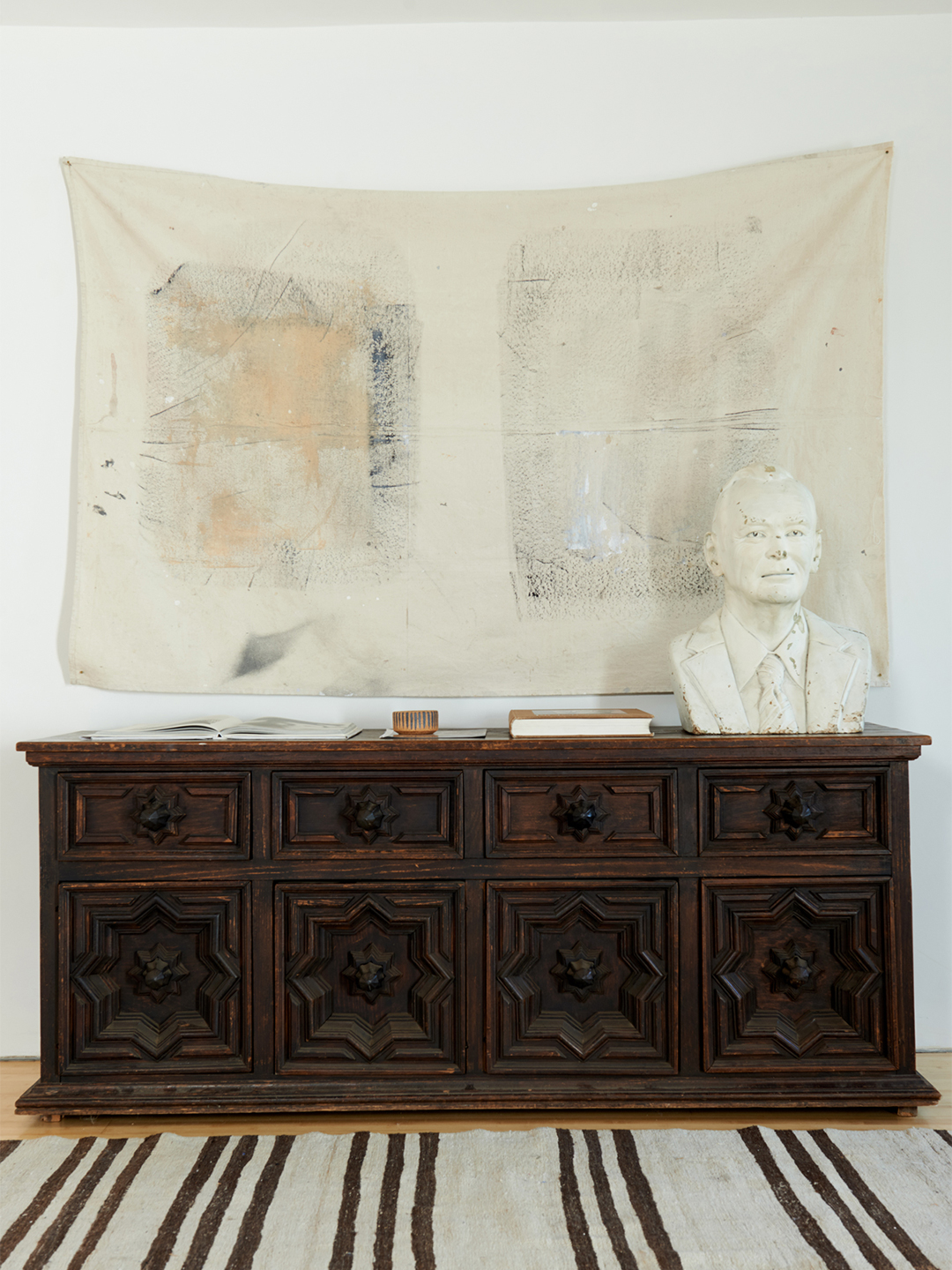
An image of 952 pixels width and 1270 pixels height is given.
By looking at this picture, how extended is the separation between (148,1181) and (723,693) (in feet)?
5.45

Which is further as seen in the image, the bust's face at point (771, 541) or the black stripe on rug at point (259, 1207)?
the bust's face at point (771, 541)

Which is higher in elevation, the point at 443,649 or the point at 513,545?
the point at 513,545

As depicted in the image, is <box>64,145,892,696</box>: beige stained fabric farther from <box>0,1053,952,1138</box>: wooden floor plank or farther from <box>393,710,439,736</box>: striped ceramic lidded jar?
<box>0,1053,952,1138</box>: wooden floor plank

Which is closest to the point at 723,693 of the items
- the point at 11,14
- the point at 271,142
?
the point at 271,142

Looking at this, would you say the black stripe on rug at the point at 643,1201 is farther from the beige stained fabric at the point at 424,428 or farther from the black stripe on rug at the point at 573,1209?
the beige stained fabric at the point at 424,428

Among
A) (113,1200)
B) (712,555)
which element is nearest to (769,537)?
(712,555)

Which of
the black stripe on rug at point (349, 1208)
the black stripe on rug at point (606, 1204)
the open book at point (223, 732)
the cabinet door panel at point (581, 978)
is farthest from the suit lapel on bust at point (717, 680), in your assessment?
the black stripe on rug at point (349, 1208)

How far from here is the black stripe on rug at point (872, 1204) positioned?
161cm

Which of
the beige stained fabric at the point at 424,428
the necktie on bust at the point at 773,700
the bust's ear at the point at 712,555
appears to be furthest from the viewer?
the beige stained fabric at the point at 424,428

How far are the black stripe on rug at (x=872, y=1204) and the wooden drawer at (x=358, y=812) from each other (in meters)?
1.02

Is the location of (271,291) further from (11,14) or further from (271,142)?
(11,14)

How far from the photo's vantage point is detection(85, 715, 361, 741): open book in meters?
2.17

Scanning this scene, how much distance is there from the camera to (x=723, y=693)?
2221mm

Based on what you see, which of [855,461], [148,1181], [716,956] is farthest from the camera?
[855,461]
